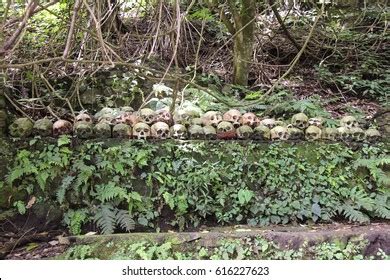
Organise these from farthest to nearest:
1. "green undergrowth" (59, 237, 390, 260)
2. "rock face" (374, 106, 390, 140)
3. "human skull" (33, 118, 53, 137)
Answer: "rock face" (374, 106, 390, 140) → "human skull" (33, 118, 53, 137) → "green undergrowth" (59, 237, 390, 260)

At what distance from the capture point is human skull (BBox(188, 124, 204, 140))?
4.49m

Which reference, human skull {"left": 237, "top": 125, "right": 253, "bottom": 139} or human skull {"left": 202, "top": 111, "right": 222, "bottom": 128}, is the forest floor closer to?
human skull {"left": 237, "top": 125, "right": 253, "bottom": 139}

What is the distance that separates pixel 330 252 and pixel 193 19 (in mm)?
4447

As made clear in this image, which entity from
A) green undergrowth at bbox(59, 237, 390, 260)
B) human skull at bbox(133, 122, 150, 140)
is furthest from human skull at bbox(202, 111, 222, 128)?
green undergrowth at bbox(59, 237, 390, 260)

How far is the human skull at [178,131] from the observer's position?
4.46m

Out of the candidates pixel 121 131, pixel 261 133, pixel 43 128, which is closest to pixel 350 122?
pixel 261 133

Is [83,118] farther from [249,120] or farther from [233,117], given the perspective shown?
[249,120]

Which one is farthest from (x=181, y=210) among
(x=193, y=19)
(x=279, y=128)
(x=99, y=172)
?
(x=193, y=19)

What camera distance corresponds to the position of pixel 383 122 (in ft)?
16.6

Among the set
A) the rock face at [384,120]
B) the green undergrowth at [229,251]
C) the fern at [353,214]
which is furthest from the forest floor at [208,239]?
the rock face at [384,120]

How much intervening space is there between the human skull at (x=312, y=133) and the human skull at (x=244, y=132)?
646 millimetres

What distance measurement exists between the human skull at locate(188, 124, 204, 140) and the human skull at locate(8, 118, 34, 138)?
1680 millimetres

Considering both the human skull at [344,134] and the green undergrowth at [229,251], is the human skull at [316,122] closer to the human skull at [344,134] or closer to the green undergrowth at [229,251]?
the human skull at [344,134]

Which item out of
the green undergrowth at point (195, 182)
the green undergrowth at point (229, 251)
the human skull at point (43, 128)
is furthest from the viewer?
the human skull at point (43, 128)
